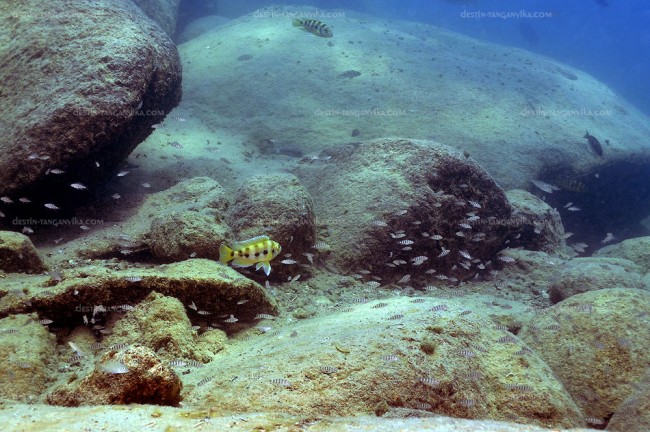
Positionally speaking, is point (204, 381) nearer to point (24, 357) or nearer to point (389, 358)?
point (389, 358)

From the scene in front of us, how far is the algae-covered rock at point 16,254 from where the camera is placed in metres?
5.89

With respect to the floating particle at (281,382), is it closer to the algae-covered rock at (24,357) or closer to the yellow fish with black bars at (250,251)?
the yellow fish with black bars at (250,251)

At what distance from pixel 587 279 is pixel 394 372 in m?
6.23

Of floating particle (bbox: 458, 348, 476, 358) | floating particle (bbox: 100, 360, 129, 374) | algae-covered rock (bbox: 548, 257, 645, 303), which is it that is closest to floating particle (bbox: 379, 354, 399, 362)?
floating particle (bbox: 458, 348, 476, 358)

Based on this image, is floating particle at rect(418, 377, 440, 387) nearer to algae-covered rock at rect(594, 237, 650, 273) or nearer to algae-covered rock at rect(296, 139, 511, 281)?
algae-covered rock at rect(296, 139, 511, 281)


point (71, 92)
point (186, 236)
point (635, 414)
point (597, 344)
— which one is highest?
point (71, 92)

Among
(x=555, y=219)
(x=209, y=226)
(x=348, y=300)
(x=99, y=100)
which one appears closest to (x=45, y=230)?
(x=99, y=100)

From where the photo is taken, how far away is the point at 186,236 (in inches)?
259

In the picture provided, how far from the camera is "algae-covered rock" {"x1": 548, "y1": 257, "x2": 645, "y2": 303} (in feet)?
25.1

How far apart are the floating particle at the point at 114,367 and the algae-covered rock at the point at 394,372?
65 cm

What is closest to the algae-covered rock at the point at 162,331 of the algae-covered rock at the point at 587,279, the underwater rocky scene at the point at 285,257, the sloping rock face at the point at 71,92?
the underwater rocky scene at the point at 285,257

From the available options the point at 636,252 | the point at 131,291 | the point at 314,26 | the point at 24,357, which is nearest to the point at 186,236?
the point at 131,291

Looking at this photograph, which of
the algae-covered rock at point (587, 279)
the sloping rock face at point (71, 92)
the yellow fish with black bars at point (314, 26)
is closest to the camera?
the sloping rock face at point (71, 92)

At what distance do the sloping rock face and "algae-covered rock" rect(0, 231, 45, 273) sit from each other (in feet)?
4.80
